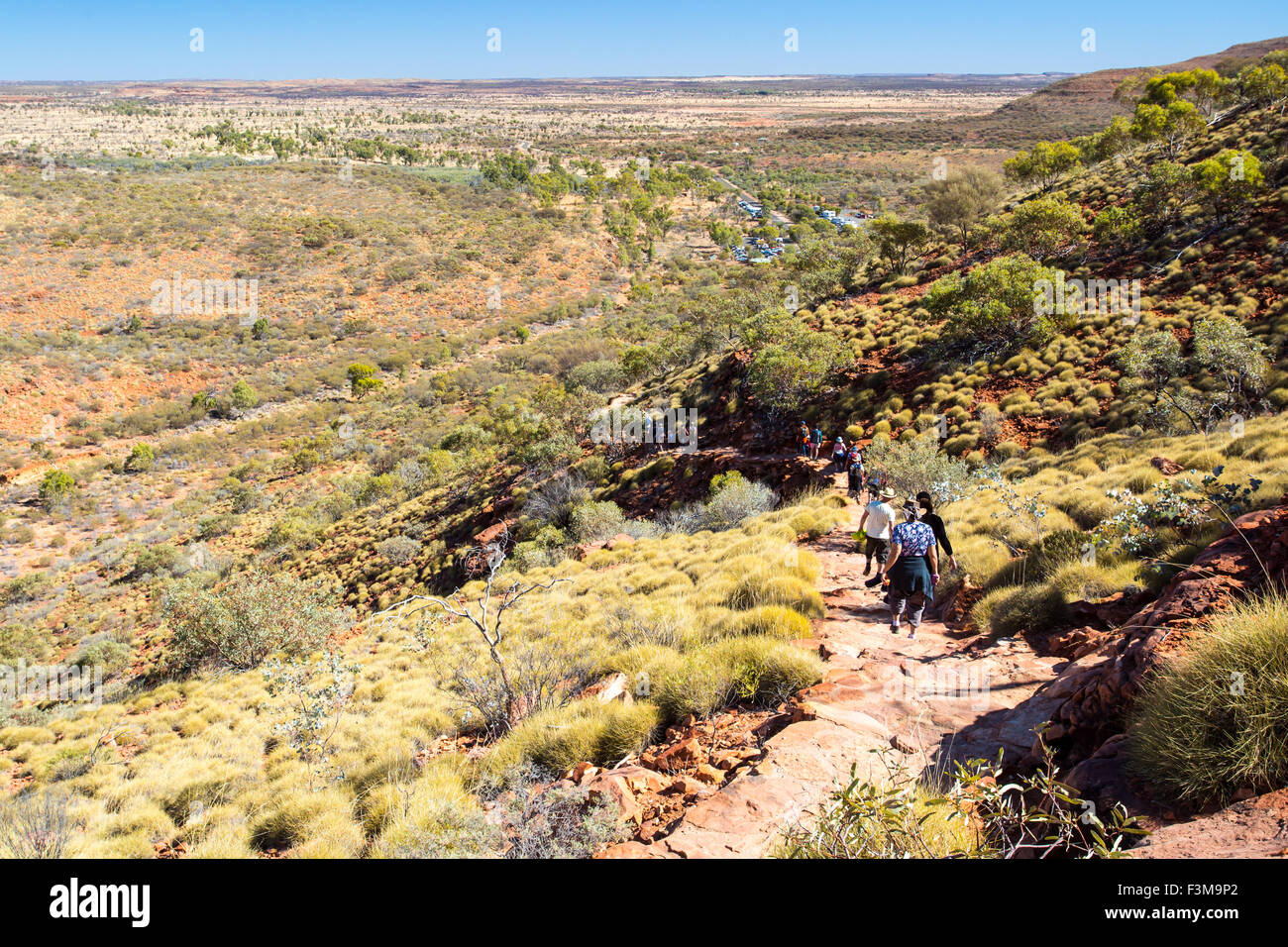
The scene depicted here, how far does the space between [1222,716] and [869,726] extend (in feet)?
6.38

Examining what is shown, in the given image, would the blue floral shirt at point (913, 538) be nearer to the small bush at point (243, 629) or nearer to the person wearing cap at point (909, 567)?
the person wearing cap at point (909, 567)

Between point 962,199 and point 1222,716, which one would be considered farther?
point 962,199

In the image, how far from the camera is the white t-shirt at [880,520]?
7699 millimetres

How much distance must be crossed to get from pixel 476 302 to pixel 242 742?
43.2 metres

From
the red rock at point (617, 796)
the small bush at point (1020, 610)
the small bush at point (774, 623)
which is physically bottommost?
the red rock at point (617, 796)

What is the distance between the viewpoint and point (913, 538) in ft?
20.6

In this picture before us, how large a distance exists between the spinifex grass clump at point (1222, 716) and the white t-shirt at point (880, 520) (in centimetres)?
451

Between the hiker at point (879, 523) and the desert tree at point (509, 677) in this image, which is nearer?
the desert tree at point (509, 677)

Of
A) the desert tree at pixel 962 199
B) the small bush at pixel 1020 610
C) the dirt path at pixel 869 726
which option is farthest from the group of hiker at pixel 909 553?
the desert tree at pixel 962 199

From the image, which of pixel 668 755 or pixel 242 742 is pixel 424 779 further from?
pixel 242 742

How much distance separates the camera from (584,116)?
6284 inches

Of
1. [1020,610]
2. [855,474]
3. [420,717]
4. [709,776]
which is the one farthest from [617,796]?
[855,474]

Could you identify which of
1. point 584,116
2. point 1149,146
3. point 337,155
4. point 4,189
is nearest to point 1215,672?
point 1149,146

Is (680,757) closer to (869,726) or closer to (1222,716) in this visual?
(869,726)
